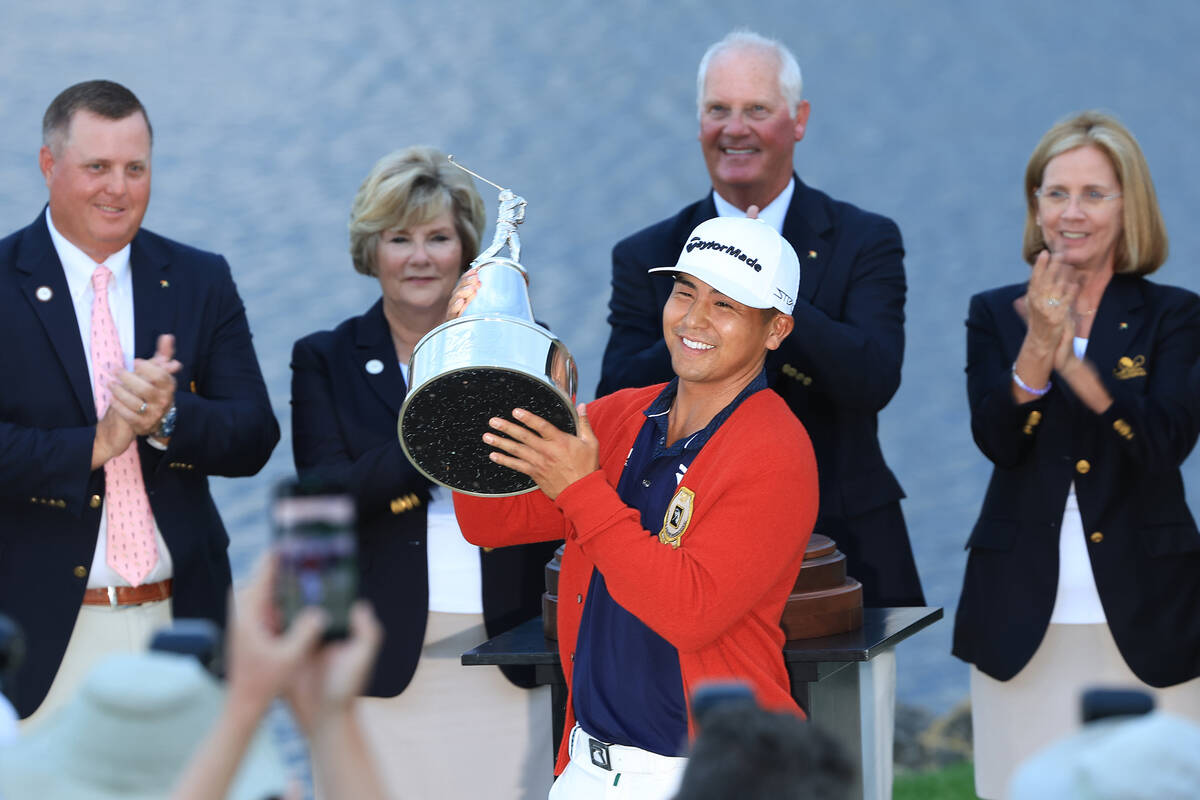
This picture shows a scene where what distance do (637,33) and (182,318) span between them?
3.01 metres

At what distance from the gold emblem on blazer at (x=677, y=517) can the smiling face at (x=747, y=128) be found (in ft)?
4.41

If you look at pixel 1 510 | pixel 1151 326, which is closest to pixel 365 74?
pixel 1 510

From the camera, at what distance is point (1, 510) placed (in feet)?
9.89

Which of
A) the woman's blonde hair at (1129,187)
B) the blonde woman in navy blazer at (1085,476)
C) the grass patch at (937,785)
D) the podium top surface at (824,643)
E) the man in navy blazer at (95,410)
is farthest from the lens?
the grass patch at (937,785)

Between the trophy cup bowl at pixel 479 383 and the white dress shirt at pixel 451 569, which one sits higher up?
the trophy cup bowl at pixel 479 383

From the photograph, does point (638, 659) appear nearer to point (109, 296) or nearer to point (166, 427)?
point (166, 427)

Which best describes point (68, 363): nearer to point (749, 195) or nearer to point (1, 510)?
point (1, 510)

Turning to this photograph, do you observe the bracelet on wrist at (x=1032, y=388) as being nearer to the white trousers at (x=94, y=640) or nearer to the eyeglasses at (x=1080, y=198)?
the eyeglasses at (x=1080, y=198)

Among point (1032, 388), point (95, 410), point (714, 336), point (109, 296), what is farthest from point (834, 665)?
point (109, 296)

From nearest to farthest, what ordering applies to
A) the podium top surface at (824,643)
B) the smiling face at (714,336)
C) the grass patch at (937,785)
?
the smiling face at (714,336), the podium top surface at (824,643), the grass patch at (937,785)

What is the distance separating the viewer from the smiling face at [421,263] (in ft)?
11.2

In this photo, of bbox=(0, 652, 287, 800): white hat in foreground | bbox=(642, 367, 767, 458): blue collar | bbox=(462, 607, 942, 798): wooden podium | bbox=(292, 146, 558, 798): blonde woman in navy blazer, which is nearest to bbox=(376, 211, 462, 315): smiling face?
bbox=(292, 146, 558, 798): blonde woman in navy blazer

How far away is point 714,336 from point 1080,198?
4.78ft

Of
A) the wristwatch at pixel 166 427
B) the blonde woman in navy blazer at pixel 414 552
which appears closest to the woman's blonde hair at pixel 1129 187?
the blonde woman in navy blazer at pixel 414 552
